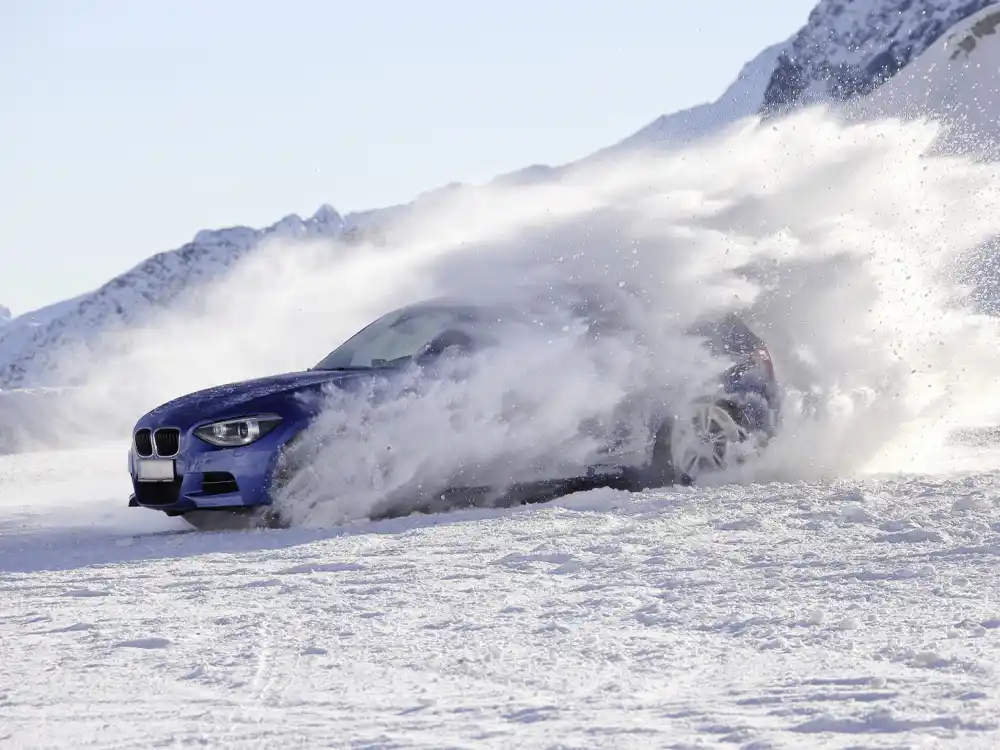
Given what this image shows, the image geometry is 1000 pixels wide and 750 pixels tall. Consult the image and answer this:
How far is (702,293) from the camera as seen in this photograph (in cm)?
965

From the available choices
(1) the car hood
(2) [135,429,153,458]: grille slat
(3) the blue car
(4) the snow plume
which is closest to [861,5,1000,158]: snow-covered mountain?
(4) the snow plume

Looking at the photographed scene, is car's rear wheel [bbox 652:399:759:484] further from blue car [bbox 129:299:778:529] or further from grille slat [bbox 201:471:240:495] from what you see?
grille slat [bbox 201:471:240:495]

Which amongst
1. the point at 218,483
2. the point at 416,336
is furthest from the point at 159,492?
the point at 416,336

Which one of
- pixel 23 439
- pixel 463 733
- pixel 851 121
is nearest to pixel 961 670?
pixel 463 733

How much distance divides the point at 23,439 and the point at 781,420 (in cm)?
928

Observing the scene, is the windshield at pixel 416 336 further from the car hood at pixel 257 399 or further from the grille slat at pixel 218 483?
the grille slat at pixel 218 483

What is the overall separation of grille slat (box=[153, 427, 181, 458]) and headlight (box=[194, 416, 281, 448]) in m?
0.21

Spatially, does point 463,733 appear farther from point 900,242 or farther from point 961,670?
point 900,242

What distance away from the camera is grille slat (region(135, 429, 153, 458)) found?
799 centimetres

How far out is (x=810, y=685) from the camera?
3.79 m

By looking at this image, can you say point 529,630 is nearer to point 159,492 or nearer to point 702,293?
point 159,492

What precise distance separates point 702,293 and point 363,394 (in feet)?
9.15

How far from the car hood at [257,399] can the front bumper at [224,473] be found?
0.13 meters

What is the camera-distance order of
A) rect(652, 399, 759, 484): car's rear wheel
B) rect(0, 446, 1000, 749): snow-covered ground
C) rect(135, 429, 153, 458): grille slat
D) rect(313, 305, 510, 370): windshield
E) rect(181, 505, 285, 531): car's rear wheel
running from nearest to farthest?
1. rect(0, 446, 1000, 749): snow-covered ground
2. rect(181, 505, 285, 531): car's rear wheel
3. rect(135, 429, 153, 458): grille slat
4. rect(313, 305, 510, 370): windshield
5. rect(652, 399, 759, 484): car's rear wheel
